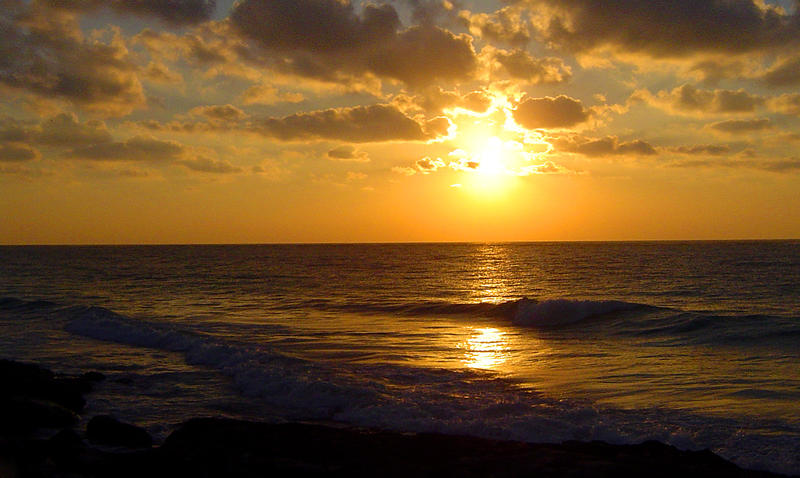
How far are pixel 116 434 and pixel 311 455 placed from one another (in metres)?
3.86

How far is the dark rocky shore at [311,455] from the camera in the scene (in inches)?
345

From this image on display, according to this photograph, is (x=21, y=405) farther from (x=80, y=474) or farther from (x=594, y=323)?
(x=594, y=323)

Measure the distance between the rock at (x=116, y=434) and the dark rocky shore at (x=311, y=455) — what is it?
2cm

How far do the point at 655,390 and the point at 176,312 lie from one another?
91.5ft

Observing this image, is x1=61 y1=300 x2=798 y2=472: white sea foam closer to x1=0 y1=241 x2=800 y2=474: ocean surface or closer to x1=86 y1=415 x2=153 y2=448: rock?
x1=0 y1=241 x2=800 y2=474: ocean surface

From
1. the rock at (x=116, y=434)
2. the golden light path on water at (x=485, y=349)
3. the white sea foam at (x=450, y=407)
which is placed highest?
the rock at (x=116, y=434)

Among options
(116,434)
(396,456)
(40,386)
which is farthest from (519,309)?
(116,434)

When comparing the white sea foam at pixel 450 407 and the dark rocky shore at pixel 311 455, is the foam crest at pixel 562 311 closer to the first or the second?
the white sea foam at pixel 450 407

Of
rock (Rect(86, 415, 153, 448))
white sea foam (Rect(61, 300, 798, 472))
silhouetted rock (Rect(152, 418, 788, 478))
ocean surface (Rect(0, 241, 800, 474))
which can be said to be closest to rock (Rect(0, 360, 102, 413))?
ocean surface (Rect(0, 241, 800, 474))

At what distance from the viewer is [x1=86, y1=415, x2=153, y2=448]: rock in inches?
424

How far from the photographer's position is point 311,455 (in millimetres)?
9570

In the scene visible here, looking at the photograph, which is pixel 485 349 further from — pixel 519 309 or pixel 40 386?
pixel 40 386

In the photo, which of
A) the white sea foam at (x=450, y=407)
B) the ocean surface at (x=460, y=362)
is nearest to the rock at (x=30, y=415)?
the ocean surface at (x=460, y=362)

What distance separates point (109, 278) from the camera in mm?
68188
